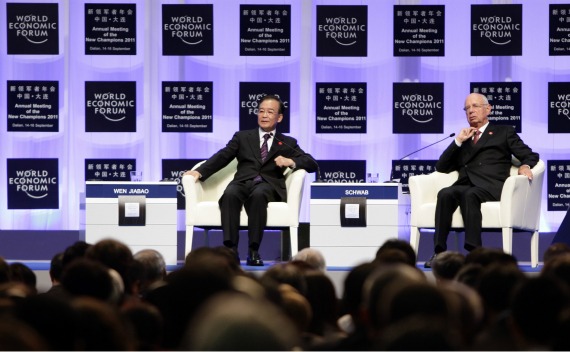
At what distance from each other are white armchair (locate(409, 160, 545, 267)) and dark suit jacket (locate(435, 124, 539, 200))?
0.09 metres

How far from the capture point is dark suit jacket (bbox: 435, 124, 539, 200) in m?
7.23

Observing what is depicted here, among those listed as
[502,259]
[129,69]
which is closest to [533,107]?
[129,69]

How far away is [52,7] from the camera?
9.08 metres

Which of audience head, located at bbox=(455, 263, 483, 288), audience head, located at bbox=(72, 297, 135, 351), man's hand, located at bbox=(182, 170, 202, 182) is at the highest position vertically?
man's hand, located at bbox=(182, 170, 202, 182)

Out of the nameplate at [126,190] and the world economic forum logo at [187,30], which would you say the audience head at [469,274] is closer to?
the nameplate at [126,190]

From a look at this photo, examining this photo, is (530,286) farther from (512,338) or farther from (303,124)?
(303,124)

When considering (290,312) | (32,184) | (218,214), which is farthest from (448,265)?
(32,184)

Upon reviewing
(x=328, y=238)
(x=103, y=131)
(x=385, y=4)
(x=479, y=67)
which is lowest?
(x=328, y=238)

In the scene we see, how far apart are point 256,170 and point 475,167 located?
60.9 inches

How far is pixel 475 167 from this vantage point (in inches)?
288

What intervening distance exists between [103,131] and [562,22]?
4106 millimetres

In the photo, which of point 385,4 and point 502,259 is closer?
point 502,259

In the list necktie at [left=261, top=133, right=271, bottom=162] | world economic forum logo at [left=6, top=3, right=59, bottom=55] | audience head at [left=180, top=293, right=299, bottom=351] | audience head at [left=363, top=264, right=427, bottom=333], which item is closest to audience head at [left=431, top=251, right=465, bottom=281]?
audience head at [left=363, top=264, right=427, bottom=333]

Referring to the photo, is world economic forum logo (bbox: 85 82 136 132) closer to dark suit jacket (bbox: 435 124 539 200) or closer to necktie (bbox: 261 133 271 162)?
necktie (bbox: 261 133 271 162)
